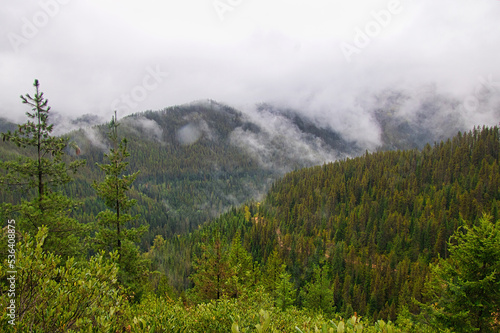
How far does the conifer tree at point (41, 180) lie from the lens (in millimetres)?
16766

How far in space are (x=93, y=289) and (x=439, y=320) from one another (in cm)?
1902

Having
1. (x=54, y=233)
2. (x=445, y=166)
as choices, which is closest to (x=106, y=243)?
(x=54, y=233)

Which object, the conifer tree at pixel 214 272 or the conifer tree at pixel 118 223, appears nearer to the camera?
the conifer tree at pixel 118 223

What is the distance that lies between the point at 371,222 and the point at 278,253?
56.1 m

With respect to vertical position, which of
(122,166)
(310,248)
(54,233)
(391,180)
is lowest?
(310,248)

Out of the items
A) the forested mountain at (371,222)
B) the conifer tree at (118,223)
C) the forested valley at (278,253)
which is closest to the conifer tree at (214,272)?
the forested valley at (278,253)

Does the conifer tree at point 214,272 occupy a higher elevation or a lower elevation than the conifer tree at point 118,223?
lower

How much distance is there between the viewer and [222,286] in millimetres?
24297

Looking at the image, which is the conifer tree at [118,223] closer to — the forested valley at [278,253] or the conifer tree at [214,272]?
the forested valley at [278,253]

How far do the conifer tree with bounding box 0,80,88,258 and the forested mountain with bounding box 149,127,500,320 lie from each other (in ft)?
155

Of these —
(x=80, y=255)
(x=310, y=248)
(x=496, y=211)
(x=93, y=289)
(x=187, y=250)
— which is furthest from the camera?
(x=187, y=250)

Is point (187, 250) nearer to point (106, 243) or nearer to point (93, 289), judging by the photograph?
point (106, 243)

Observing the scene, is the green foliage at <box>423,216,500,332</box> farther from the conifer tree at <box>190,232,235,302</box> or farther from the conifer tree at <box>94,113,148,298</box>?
the conifer tree at <box>94,113,148,298</box>

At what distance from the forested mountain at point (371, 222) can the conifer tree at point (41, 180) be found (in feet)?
155
